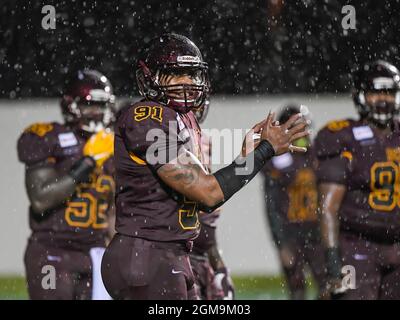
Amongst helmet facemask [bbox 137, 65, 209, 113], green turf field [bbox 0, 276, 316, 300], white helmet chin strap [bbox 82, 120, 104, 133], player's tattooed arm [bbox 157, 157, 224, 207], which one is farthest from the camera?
green turf field [bbox 0, 276, 316, 300]

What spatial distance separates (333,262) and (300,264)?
2284mm

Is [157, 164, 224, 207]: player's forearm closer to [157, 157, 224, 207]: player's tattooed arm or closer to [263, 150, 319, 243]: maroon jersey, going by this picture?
[157, 157, 224, 207]: player's tattooed arm

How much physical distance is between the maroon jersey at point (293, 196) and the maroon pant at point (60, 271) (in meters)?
2.22

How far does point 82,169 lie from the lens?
5875 mm

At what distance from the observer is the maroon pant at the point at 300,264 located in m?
7.42

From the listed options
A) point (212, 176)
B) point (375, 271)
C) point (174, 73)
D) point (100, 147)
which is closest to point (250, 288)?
point (100, 147)

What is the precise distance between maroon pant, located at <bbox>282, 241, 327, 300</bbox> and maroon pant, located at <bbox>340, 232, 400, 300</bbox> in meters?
1.94

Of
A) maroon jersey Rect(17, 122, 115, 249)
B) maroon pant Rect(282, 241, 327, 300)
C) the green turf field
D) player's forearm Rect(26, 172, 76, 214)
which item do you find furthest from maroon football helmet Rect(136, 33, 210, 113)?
the green turf field

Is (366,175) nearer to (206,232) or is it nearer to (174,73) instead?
(206,232)

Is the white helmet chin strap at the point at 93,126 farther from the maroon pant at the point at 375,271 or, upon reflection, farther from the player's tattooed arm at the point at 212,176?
the player's tattooed arm at the point at 212,176

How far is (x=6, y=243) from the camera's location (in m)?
9.62

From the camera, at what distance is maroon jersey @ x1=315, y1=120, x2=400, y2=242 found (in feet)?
17.9
